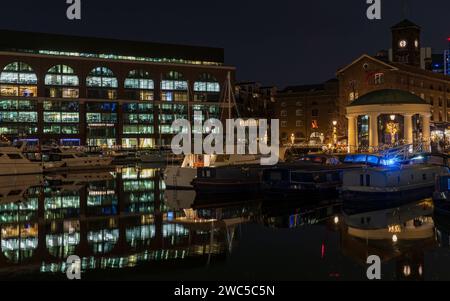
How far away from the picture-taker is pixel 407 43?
9250 centimetres

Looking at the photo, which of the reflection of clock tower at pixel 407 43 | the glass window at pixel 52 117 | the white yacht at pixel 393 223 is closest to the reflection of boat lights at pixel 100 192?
Result: the white yacht at pixel 393 223

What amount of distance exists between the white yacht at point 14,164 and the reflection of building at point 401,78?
41.2 meters

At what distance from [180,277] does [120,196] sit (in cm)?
2390

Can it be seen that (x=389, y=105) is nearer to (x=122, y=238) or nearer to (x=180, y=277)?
(x=122, y=238)

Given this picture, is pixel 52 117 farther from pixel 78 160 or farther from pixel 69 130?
A: pixel 78 160

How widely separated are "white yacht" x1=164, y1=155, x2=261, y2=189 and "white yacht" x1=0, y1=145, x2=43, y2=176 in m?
25.7

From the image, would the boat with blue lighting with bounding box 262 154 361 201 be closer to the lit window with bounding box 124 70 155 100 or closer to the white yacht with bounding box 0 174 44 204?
the white yacht with bounding box 0 174 44 204

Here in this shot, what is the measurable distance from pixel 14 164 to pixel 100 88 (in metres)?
53.8

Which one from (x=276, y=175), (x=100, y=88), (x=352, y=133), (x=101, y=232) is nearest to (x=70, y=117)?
(x=100, y=88)

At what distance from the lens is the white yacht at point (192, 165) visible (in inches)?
1606

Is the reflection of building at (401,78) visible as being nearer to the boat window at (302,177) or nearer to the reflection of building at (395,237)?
the boat window at (302,177)

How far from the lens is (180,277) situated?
56.2 ft

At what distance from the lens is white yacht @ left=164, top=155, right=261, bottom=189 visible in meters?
40.8
